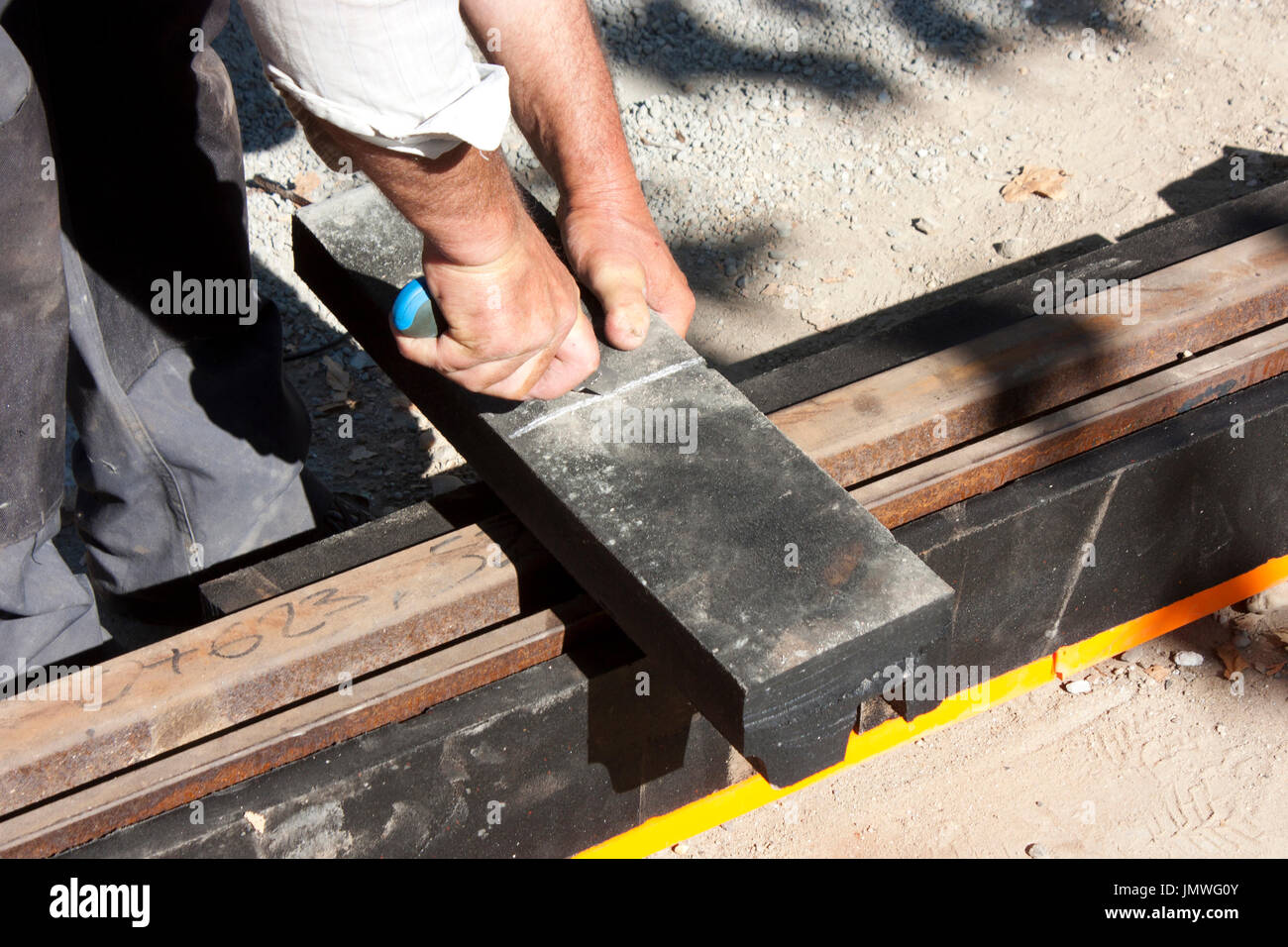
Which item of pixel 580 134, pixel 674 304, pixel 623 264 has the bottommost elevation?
pixel 674 304

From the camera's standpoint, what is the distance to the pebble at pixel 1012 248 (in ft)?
12.3

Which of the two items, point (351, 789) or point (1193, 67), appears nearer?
point (351, 789)

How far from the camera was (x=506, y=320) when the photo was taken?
1751 mm

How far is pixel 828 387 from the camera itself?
7.91 ft

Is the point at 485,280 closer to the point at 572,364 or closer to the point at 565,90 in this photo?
the point at 572,364

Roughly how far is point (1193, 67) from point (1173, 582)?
2549 mm

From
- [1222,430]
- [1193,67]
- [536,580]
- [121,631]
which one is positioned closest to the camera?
[536,580]

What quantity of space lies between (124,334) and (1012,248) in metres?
2.55

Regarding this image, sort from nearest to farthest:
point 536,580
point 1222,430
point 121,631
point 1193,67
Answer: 1. point 536,580
2. point 1222,430
3. point 121,631
4. point 1193,67

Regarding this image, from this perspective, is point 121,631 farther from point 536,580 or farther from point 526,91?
point 526,91

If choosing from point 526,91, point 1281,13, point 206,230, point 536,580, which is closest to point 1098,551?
point 536,580

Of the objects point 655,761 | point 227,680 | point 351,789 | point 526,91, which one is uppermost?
point 526,91

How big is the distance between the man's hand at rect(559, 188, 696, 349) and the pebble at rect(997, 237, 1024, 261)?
1.87 m

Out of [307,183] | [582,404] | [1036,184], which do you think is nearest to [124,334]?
[582,404]
